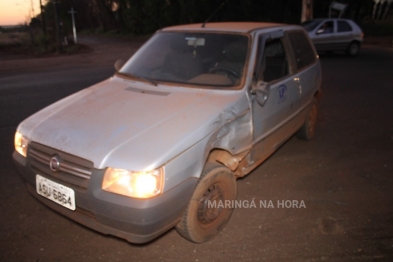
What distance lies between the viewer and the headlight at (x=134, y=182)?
Answer: 2.49 m

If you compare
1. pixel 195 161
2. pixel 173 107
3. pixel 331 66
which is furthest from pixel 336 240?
pixel 331 66

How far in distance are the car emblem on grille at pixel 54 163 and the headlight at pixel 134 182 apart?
1.42ft

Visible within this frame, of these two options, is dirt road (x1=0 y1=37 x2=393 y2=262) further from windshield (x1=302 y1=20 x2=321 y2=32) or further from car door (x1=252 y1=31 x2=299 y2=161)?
windshield (x1=302 y1=20 x2=321 y2=32)

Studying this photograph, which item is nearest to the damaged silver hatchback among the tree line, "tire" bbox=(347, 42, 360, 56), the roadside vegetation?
"tire" bbox=(347, 42, 360, 56)

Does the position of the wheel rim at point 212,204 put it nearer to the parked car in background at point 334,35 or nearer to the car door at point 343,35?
the parked car in background at point 334,35

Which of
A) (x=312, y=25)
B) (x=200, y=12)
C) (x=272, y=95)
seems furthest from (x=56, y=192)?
(x=200, y=12)

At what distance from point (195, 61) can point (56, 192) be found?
1.89 metres

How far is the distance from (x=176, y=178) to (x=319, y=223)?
1.55m

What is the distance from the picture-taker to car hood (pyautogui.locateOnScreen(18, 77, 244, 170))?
2590mm

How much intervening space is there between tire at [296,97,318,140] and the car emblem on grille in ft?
11.7

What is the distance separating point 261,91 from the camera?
352 cm

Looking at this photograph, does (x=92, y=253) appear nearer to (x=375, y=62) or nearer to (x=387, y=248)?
(x=387, y=248)

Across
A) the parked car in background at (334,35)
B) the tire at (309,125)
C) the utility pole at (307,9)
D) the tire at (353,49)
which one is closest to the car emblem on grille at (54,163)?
the tire at (309,125)

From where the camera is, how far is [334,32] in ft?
52.0
